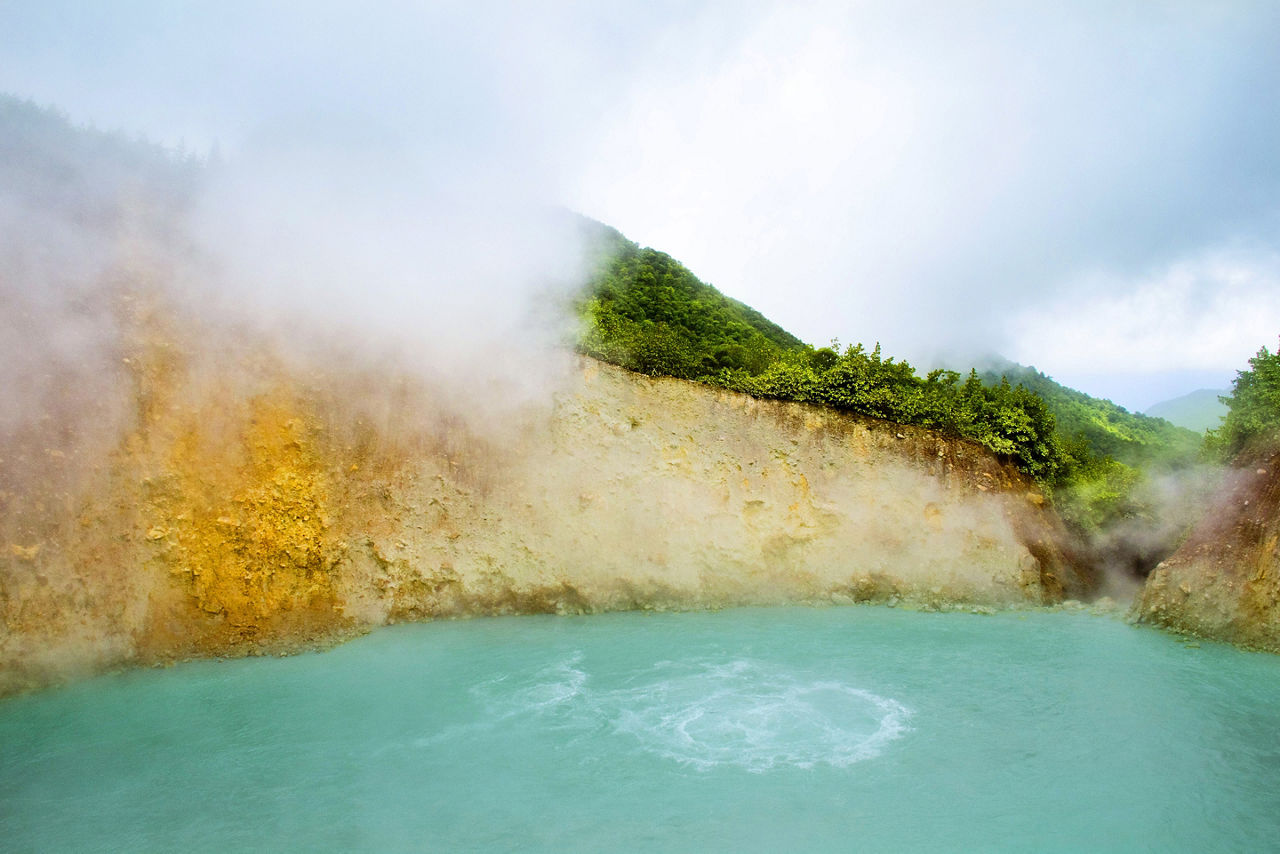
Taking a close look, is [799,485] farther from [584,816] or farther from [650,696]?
[584,816]

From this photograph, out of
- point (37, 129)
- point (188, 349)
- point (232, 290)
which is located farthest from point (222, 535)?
point (37, 129)

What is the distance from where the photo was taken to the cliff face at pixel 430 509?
12211 mm

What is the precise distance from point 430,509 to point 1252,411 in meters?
19.2

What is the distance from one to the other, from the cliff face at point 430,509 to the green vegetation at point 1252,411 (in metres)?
4.30

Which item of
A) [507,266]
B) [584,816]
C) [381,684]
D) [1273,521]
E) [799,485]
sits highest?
[507,266]

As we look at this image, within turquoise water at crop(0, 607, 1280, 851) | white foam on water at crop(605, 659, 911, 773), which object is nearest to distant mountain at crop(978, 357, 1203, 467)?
turquoise water at crop(0, 607, 1280, 851)

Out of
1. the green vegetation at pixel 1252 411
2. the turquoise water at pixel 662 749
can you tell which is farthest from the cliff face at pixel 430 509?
the green vegetation at pixel 1252 411

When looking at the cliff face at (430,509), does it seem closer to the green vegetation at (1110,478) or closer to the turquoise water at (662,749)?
the green vegetation at (1110,478)

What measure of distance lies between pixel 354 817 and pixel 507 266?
1471 centimetres

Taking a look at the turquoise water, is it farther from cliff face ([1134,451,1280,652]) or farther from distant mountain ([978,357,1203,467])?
distant mountain ([978,357,1203,467])

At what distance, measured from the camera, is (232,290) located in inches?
609

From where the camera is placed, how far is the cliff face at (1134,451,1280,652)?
1341 cm

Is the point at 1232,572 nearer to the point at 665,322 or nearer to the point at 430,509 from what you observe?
the point at 430,509

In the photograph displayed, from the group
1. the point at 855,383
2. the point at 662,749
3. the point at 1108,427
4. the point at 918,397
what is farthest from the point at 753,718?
the point at 1108,427
